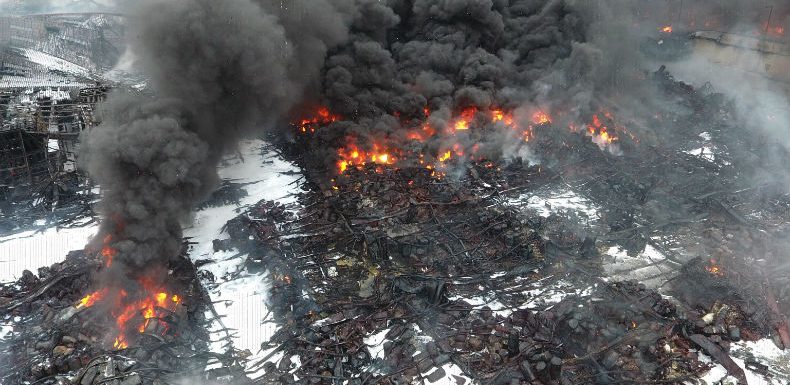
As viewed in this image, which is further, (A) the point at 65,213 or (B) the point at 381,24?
(B) the point at 381,24

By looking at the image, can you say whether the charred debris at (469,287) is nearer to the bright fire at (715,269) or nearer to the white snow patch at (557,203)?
the bright fire at (715,269)

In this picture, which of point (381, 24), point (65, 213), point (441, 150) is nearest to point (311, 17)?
point (381, 24)

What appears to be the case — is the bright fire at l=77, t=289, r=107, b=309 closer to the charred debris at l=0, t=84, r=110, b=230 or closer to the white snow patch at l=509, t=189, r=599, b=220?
the charred debris at l=0, t=84, r=110, b=230

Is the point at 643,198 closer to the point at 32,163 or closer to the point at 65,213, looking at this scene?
the point at 65,213

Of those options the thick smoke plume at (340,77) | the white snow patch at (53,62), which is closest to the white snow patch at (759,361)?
the thick smoke plume at (340,77)

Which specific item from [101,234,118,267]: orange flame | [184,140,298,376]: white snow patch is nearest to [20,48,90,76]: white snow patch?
[184,140,298,376]: white snow patch

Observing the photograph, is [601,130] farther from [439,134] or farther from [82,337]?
[82,337]
